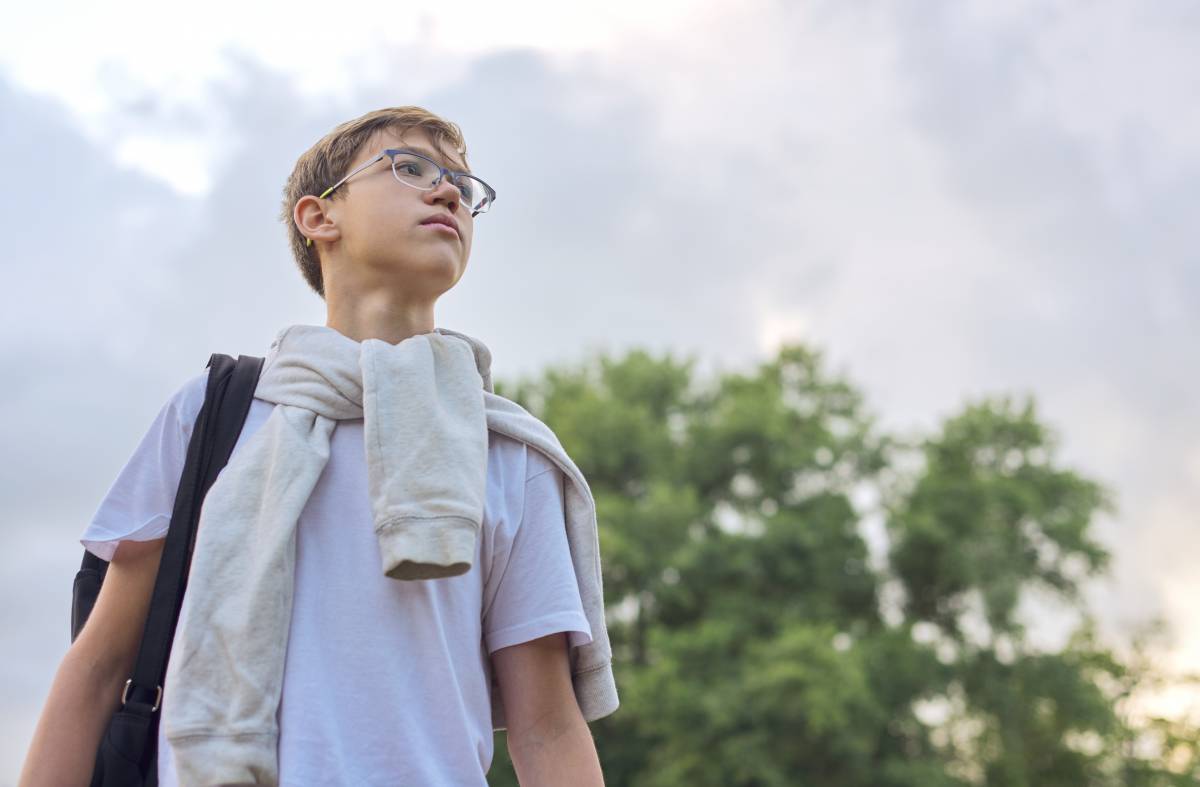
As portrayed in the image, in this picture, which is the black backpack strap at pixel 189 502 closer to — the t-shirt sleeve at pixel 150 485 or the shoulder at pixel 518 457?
the t-shirt sleeve at pixel 150 485

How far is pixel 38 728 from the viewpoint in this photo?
6.53ft

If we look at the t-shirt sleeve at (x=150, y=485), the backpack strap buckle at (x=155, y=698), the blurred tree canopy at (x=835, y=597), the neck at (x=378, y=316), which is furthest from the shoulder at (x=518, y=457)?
the blurred tree canopy at (x=835, y=597)

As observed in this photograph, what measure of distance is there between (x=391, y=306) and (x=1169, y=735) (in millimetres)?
26455

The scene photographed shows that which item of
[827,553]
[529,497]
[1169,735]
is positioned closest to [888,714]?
[827,553]

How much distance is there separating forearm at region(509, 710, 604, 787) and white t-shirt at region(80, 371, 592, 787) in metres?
0.08

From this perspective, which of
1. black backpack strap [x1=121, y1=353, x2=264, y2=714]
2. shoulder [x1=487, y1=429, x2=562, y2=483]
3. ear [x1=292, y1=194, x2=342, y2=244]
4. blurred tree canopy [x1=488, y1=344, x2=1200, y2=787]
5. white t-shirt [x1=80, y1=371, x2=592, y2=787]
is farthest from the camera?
blurred tree canopy [x1=488, y1=344, x2=1200, y2=787]

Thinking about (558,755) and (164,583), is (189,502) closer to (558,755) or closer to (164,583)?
(164,583)

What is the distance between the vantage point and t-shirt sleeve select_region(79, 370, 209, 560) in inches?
82.8

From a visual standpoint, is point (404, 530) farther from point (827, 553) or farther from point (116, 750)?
point (827, 553)

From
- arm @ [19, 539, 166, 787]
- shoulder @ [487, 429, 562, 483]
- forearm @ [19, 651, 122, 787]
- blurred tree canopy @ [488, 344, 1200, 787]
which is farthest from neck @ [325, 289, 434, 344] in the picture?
blurred tree canopy @ [488, 344, 1200, 787]

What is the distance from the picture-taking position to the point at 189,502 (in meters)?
2.12

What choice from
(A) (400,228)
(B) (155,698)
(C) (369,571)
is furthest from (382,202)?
(B) (155,698)

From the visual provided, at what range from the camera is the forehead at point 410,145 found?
2.48m

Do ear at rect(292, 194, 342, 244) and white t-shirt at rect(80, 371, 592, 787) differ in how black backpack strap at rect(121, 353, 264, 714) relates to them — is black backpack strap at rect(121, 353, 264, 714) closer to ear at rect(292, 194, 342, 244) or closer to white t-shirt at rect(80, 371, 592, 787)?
white t-shirt at rect(80, 371, 592, 787)
